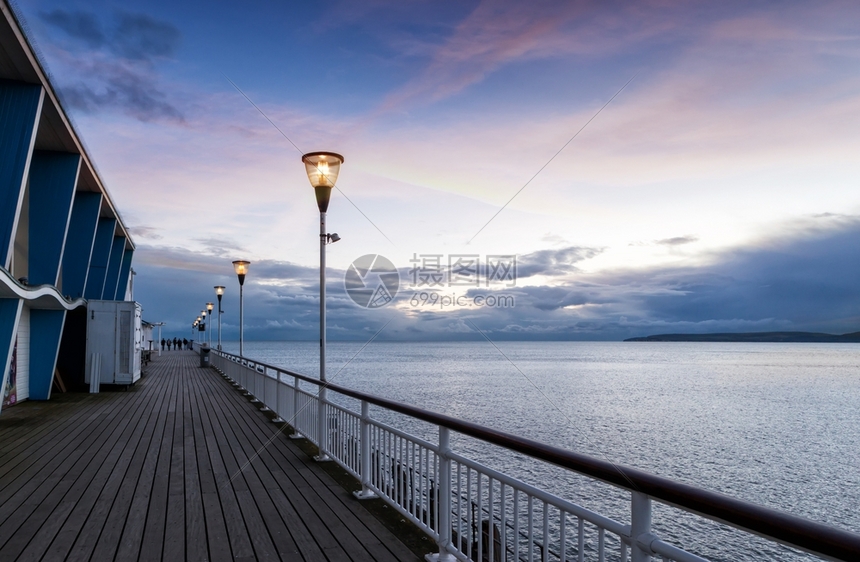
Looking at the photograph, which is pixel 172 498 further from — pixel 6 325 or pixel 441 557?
pixel 6 325

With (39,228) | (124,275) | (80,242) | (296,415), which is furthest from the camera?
(124,275)

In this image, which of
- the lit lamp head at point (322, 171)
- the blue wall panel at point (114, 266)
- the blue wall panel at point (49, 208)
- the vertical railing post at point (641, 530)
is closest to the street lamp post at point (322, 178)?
the lit lamp head at point (322, 171)

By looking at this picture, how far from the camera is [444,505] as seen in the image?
12.1 ft

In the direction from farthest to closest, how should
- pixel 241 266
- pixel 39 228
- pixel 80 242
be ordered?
pixel 80 242, pixel 241 266, pixel 39 228

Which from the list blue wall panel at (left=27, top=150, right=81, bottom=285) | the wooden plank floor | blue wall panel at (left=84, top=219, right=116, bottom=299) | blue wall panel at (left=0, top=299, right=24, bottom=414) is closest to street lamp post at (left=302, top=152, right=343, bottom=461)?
the wooden plank floor

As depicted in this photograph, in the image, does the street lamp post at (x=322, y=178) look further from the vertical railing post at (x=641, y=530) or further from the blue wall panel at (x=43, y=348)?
the blue wall panel at (x=43, y=348)

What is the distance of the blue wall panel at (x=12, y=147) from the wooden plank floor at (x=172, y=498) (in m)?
3.73

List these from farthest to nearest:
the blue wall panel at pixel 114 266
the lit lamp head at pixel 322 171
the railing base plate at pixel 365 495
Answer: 1. the blue wall panel at pixel 114 266
2. the lit lamp head at pixel 322 171
3. the railing base plate at pixel 365 495

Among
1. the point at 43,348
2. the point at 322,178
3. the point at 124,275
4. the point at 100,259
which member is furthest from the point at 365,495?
the point at 124,275

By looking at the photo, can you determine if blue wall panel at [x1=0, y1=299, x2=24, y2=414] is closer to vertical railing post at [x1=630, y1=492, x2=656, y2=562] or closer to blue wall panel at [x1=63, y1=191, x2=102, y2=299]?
blue wall panel at [x1=63, y1=191, x2=102, y2=299]

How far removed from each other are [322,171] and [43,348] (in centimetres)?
1113

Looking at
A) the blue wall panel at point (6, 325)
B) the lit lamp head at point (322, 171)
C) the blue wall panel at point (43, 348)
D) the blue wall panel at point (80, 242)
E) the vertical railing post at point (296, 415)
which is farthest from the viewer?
the blue wall panel at point (80, 242)

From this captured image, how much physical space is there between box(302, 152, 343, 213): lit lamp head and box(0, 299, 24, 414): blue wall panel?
727 cm

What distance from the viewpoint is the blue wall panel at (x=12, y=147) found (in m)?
10.2
